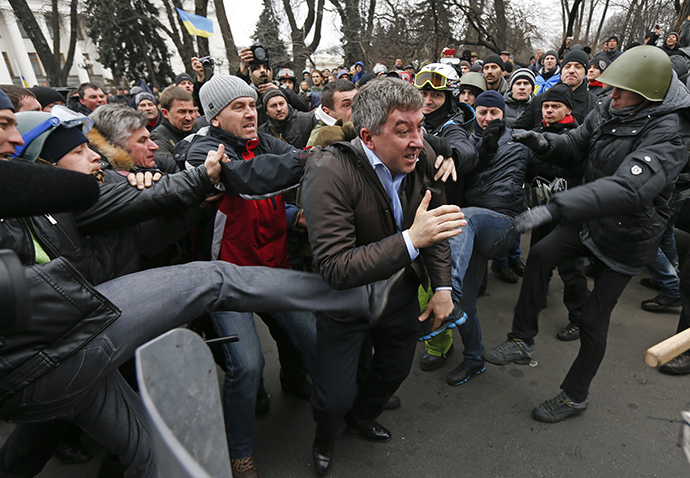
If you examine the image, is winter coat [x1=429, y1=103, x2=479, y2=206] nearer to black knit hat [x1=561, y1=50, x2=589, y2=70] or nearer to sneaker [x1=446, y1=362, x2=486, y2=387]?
sneaker [x1=446, y1=362, x2=486, y2=387]

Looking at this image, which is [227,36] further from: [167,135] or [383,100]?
[383,100]

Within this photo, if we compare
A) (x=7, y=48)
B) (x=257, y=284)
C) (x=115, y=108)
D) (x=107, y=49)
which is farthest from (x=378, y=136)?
(x=7, y=48)

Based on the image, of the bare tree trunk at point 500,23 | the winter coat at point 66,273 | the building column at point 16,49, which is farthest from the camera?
the building column at point 16,49

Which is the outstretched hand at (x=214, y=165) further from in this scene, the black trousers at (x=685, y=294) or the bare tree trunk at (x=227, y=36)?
the bare tree trunk at (x=227, y=36)

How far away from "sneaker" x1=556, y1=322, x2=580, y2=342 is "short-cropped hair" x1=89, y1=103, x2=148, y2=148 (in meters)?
3.44

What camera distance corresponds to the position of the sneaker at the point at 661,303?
12.0 ft

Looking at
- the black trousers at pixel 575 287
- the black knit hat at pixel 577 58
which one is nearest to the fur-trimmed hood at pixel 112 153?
the black trousers at pixel 575 287

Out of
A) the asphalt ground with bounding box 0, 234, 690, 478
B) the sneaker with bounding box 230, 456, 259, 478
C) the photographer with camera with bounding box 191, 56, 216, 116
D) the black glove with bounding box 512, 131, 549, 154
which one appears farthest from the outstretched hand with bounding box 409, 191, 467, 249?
the photographer with camera with bounding box 191, 56, 216, 116

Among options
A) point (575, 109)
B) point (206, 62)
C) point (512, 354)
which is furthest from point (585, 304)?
point (206, 62)

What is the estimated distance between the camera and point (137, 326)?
156 cm

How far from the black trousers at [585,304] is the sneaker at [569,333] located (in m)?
0.76

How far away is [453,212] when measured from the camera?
5.81 ft

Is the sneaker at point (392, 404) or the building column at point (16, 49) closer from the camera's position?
the sneaker at point (392, 404)

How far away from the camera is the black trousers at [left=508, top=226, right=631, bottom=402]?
2.40m
